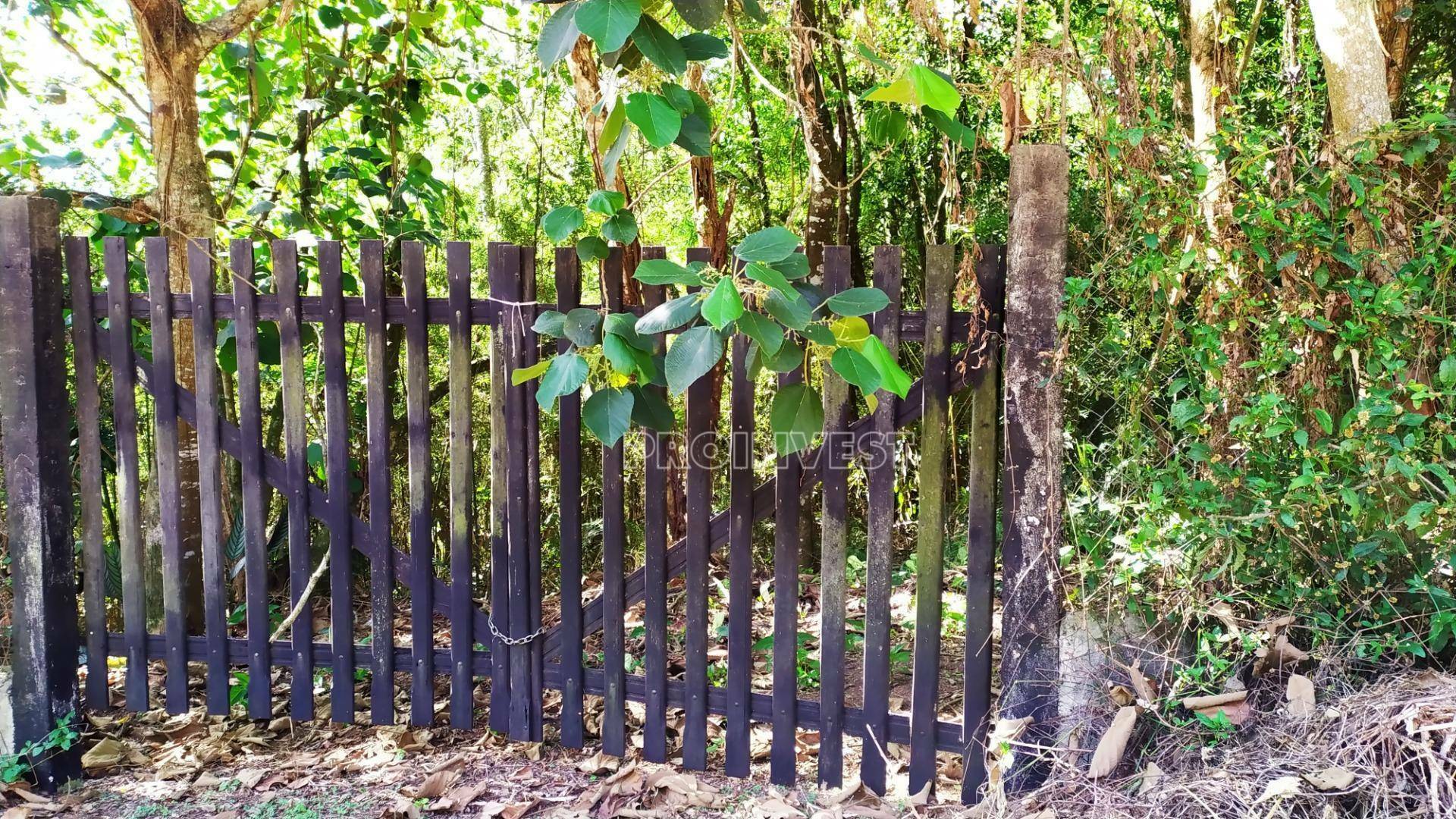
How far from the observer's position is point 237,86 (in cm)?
455

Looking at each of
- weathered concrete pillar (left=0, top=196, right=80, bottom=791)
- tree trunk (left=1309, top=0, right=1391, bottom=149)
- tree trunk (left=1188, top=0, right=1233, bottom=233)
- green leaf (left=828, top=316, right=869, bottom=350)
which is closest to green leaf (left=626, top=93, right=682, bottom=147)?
green leaf (left=828, top=316, right=869, bottom=350)

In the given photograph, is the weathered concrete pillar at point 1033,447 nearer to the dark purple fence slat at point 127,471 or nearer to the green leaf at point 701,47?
the green leaf at point 701,47

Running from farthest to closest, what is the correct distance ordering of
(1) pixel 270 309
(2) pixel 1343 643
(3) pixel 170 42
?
(3) pixel 170 42
(1) pixel 270 309
(2) pixel 1343 643

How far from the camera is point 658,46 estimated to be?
217cm

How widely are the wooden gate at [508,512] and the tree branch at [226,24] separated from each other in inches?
48.5

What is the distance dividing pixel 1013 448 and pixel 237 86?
4160mm

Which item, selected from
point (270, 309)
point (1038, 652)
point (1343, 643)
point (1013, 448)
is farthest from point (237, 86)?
point (1343, 643)

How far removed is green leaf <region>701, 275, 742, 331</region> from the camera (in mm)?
1952

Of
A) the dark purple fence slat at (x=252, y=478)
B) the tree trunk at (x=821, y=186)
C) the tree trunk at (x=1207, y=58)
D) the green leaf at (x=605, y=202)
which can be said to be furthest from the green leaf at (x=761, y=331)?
the tree trunk at (x=821, y=186)

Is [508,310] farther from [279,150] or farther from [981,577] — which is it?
[279,150]

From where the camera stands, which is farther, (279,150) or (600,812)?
(279,150)

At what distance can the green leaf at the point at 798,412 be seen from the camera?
8.03ft

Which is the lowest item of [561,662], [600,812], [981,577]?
[600,812]

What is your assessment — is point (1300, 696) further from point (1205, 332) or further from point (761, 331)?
point (761, 331)
